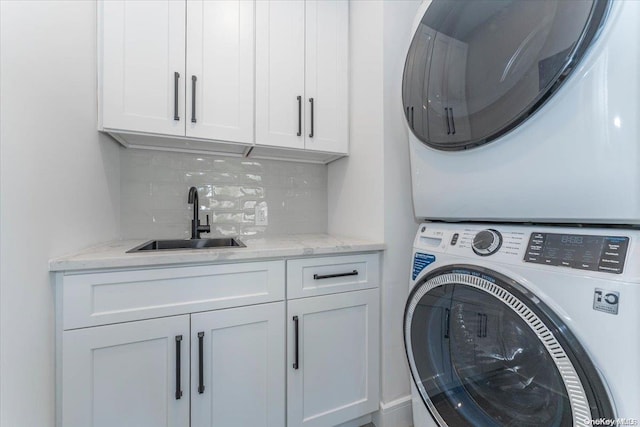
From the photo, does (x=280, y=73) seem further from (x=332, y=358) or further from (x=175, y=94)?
(x=332, y=358)

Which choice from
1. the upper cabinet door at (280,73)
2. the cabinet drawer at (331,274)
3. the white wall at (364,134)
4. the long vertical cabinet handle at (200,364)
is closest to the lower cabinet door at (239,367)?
the long vertical cabinet handle at (200,364)

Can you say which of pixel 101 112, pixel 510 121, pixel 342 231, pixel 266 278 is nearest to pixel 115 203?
pixel 101 112

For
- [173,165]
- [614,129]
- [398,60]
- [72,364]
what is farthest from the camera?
[173,165]

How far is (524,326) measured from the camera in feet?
2.33

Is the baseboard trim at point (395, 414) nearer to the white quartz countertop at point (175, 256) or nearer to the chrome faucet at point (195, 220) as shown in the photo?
the white quartz countertop at point (175, 256)

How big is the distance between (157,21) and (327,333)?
1.65m

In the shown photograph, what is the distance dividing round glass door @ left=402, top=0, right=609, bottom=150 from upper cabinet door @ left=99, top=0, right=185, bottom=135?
3.51ft

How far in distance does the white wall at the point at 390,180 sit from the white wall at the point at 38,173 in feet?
4.23

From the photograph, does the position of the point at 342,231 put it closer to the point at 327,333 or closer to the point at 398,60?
the point at 327,333

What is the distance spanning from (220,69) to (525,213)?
1.44m

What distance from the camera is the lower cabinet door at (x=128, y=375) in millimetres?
907

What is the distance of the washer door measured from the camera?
0.62 meters

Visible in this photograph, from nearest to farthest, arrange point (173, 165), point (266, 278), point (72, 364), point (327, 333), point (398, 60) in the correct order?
point (72, 364), point (266, 278), point (327, 333), point (398, 60), point (173, 165)

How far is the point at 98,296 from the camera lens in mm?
930
